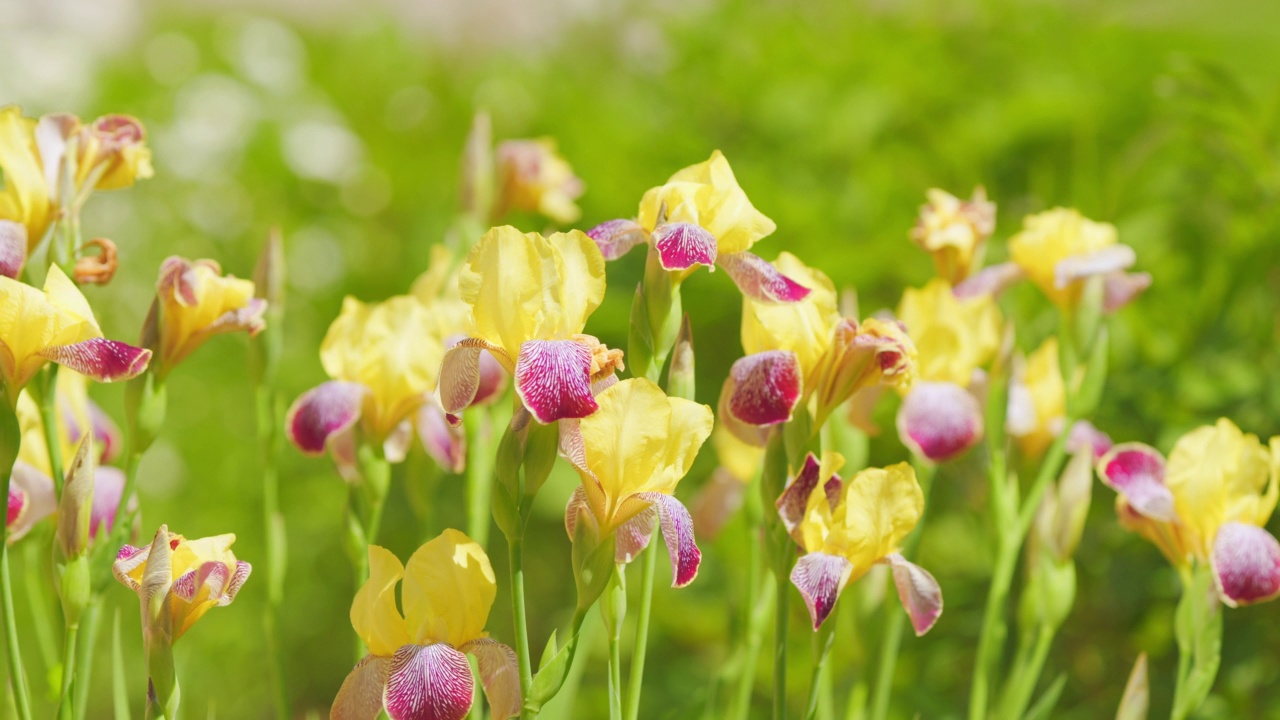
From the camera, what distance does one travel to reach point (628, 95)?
264 centimetres

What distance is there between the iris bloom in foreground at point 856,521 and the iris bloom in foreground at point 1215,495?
0.67ft

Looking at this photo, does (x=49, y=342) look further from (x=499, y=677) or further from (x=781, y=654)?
(x=781, y=654)

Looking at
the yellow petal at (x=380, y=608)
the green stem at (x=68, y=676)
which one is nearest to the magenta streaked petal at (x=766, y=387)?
the yellow petal at (x=380, y=608)

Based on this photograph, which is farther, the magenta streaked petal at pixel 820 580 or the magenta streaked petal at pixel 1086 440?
the magenta streaked petal at pixel 1086 440

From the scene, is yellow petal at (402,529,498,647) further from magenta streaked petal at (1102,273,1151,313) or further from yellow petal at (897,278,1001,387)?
magenta streaked petal at (1102,273,1151,313)

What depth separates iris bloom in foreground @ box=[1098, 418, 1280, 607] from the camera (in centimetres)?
82

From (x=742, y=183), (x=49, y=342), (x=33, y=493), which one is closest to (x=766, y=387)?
(x=49, y=342)

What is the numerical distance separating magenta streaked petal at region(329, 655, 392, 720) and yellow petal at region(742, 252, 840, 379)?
1.00ft

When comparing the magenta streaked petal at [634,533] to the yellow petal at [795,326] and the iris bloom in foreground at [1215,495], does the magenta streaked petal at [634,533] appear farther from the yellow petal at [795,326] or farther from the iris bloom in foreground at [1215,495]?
the iris bloom in foreground at [1215,495]

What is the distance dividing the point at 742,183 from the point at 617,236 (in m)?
1.08

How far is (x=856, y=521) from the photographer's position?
73cm

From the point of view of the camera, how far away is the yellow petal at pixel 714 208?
0.72 metres

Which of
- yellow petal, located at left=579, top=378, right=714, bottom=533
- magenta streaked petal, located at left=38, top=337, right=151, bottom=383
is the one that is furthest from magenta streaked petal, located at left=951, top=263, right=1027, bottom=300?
magenta streaked petal, located at left=38, top=337, right=151, bottom=383

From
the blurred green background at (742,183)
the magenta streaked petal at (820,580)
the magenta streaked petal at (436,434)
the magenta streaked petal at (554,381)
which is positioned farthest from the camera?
the blurred green background at (742,183)
